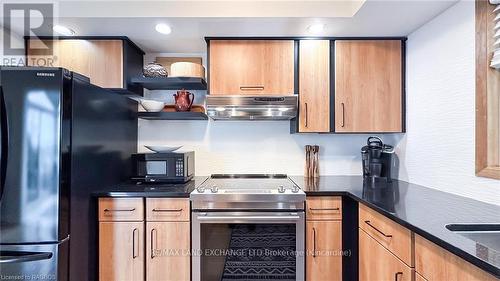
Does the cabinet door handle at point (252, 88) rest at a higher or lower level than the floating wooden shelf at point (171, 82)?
lower

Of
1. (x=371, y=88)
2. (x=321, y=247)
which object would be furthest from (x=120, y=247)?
(x=371, y=88)

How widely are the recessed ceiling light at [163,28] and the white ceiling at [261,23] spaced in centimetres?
3

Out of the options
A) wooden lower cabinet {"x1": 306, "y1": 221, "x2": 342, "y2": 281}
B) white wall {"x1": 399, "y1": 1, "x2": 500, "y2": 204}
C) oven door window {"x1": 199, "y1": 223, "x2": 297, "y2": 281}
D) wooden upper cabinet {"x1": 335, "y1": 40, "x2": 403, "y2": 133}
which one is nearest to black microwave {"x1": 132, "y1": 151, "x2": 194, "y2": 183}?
oven door window {"x1": 199, "y1": 223, "x2": 297, "y2": 281}

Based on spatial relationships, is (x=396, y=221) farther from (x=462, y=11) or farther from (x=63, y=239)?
(x=63, y=239)

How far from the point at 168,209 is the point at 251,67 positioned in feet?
3.97

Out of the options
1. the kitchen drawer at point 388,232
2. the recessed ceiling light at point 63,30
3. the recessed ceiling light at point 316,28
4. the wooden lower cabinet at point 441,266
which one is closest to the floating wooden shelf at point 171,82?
the recessed ceiling light at point 63,30

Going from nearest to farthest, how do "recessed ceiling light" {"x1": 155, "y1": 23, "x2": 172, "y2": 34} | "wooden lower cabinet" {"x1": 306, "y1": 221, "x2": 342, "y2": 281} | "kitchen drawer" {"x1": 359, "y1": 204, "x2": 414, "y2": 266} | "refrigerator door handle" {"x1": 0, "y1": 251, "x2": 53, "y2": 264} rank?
"kitchen drawer" {"x1": 359, "y1": 204, "x2": 414, "y2": 266}, "refrigerator door handle" {"x1": 0, "y1": 251, "x2": 53, "y2": 264}, "wooden lower cabinet" {"x1": 306, "y1": 221, "x2": 342, "y2": 281}, "recessed ceiling light" {"x1": 155, "y1": 23, "x2": 172, "y2": 34}

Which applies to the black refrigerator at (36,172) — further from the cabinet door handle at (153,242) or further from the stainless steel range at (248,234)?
the stainless steel range at (248,234)

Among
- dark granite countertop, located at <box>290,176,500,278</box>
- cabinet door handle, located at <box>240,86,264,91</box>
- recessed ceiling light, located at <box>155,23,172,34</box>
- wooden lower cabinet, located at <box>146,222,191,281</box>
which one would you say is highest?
recessed ceiling light, located at <box>155,23,172,34</box>

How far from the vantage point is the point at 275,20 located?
75.7 inches

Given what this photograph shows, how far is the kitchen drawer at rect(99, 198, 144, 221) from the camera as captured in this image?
1.86 meters

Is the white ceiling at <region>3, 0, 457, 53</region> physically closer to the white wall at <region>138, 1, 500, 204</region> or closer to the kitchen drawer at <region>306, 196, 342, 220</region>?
the white wall at <region>138, 1, 500, 204</region>

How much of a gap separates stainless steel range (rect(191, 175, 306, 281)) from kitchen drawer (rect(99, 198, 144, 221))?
380 millimetres

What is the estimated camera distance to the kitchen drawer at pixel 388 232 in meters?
1.22
